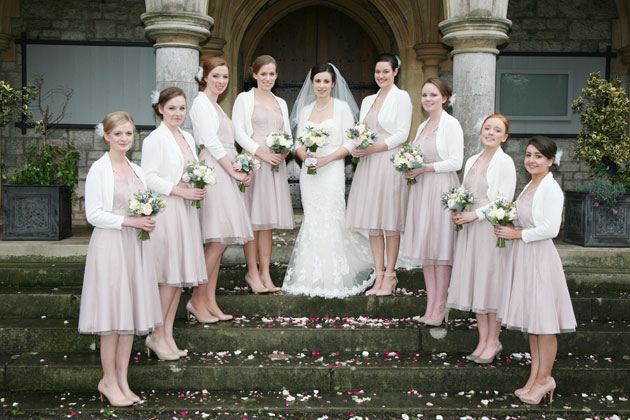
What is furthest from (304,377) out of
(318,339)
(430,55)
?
(430,55)

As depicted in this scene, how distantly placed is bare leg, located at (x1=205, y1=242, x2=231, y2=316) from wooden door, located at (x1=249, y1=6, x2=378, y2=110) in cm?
521

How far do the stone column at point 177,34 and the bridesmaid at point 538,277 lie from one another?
10.9ft

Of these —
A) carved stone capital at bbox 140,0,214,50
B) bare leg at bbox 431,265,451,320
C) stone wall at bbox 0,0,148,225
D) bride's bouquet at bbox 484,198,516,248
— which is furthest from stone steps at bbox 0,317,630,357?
stone wall at bbox 0,0,148,225

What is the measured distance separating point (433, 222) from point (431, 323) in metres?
0.80

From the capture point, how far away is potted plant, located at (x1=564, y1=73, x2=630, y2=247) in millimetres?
6664

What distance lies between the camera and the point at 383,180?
210 inches

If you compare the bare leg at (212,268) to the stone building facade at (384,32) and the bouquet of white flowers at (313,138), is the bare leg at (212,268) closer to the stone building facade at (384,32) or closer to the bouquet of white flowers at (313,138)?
the bouquet of white flowers at (313,138)

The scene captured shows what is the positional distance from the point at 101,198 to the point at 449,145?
2607 millimetres

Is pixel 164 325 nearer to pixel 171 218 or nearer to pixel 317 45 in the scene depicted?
pixel 171 218

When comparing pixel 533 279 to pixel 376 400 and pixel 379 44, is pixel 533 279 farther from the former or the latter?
pixel 379 44

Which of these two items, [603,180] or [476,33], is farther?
[603,180]

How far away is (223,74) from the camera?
4863 millimetres

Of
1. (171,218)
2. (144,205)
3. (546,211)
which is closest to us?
(144,205)

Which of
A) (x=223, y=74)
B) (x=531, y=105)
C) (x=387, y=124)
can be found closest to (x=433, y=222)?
(x=387, y=124)
